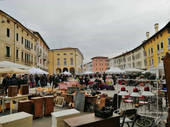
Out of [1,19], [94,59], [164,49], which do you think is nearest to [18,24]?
[1,19]

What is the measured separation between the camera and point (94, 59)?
9219 cm

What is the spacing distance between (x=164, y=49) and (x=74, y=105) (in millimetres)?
24569

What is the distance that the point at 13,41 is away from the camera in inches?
843

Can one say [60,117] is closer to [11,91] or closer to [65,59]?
[11,91]

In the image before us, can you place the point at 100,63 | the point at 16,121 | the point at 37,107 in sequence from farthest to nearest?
the point at 100,63, the point at 37,107, the point at 16,121

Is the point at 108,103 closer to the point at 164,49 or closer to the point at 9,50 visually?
the point at 9,50

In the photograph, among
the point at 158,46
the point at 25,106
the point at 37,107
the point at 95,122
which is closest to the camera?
the point at 95,122

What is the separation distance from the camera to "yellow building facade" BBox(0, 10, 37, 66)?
61.6 feet

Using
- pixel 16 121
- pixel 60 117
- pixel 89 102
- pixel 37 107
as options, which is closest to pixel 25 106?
pixel 37 107

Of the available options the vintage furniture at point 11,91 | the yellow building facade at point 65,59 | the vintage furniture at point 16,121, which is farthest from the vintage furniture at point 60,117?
the yellow building facade at point 65,59

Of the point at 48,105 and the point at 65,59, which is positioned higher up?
the point at 65,59

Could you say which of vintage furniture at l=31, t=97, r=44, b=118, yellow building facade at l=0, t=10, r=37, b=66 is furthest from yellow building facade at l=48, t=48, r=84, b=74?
vintage furniture at l=31, t=97, r=44, b=118

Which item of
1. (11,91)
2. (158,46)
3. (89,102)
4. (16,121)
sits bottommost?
(89,102)

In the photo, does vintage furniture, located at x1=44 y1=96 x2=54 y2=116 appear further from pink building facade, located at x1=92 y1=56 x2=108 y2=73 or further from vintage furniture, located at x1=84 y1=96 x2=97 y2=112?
pink building facade, located at x1=92 y1=56 x2=108 y2=73
